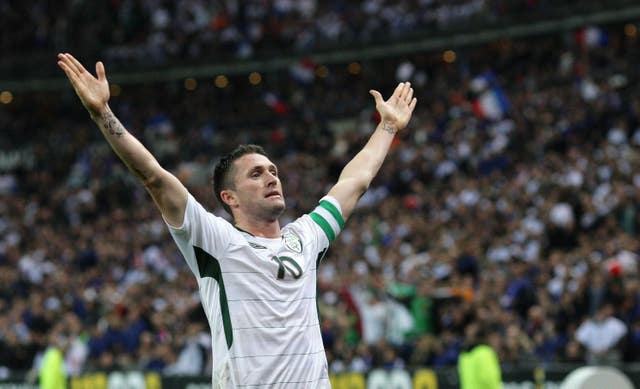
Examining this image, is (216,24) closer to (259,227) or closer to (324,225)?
(324,225)

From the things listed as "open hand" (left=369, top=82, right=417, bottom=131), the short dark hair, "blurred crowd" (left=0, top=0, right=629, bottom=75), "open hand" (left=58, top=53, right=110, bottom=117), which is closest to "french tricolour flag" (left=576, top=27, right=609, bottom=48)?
"blurred crowd" (left=0, top=0, right=629, bottom=75)

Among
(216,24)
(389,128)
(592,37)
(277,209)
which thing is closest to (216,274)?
(277,209)

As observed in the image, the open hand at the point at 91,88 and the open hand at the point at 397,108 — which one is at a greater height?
the open hand at the point at 397,108

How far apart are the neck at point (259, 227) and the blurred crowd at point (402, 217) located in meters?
7.87

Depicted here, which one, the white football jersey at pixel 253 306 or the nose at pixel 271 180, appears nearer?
the white football jersey at pixel 253 306

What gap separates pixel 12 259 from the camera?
24.6 m

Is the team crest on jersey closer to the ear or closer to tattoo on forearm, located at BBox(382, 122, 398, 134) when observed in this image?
the ear

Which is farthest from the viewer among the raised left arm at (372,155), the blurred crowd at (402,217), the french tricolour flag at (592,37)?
the french tricolour flag at (592,37)

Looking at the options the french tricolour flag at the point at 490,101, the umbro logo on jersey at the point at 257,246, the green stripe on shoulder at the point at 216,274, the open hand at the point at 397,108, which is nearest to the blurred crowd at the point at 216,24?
the french tricolour flag at the point at 490,101

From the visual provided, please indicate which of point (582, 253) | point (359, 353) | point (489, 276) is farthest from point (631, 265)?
point (359, 353)

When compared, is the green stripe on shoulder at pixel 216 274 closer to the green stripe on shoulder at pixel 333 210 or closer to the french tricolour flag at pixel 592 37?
the green stripe on shoulder at pixel 333 210

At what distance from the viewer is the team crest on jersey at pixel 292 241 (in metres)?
4.99

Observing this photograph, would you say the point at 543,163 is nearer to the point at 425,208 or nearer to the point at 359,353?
the point at 425,208

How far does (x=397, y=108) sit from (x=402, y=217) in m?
14.0
